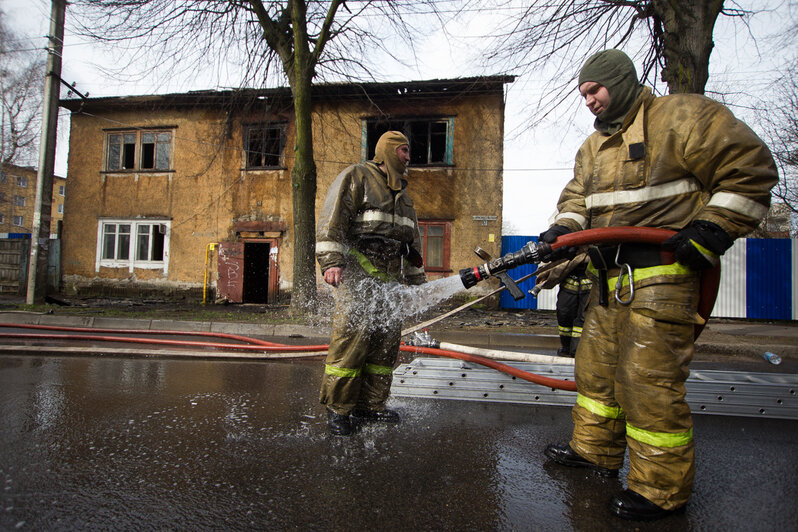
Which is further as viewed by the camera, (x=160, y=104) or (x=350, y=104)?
(x=160, y=104)

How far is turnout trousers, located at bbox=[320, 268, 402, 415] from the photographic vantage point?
2.70m

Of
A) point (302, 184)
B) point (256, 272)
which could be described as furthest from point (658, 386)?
point (256, 272)

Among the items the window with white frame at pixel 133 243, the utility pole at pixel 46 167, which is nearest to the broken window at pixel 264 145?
the window with white frame at pixel 133 243

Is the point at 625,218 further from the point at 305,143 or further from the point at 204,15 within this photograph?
the point at 204,15

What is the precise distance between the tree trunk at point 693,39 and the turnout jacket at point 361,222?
718 centimetres

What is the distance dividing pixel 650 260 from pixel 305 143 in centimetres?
856

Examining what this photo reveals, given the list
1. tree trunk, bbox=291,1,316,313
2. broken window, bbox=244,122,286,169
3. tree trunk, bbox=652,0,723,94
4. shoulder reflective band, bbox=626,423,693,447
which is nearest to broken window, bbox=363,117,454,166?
broken window, bbox=244,122,286,169

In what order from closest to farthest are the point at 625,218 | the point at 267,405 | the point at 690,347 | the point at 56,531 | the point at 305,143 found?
the point at 56,531 → the point at 690,347 → the point at 625,218 → the point at 267,405 → the point at 305,143

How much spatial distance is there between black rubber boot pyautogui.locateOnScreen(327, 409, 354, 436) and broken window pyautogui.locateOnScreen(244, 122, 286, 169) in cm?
1350

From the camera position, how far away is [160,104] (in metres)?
15.7

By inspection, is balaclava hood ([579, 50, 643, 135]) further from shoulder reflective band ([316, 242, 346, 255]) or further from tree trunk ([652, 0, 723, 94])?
tree trunk ([652, 0, 723, 94])

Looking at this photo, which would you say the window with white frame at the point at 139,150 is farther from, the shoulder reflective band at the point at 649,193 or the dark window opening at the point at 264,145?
the shoulder reflective band at the point at 649,193

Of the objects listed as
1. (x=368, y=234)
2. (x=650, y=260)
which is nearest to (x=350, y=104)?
(x=368, y=234)

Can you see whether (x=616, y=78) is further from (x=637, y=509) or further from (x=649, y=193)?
(x=637, y=509)
